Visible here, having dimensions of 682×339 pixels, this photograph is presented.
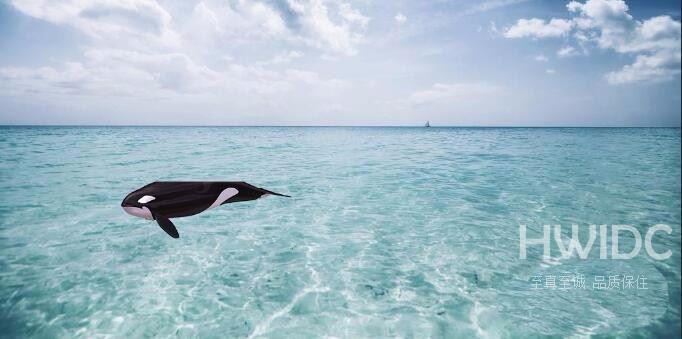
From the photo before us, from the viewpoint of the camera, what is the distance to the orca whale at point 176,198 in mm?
5355

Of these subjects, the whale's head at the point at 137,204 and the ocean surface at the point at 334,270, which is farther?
the ocean surface at the point at 334,270

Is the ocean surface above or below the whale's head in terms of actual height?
below

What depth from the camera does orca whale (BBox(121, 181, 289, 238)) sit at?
17.6 feet

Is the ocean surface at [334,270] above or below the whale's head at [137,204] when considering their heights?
below

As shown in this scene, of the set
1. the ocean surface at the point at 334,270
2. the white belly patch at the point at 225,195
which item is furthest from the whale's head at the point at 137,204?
the ocean surface at the point at 334,270

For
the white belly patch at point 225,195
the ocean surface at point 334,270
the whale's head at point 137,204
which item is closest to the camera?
the whale's head at point 137,204

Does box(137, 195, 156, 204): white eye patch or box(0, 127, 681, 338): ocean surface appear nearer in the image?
box(137, 195, 156, 204): white eye patch

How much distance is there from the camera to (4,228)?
9.55m

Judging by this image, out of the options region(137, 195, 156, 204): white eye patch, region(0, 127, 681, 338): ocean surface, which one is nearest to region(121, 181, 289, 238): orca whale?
region(137, 195, 156, 204): white eye patch

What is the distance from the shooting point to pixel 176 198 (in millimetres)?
5523

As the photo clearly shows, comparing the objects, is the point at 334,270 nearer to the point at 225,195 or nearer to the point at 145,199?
the point at 225,195

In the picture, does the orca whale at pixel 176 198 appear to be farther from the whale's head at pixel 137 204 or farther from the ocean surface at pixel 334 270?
the ocean surface at pixel 334 270

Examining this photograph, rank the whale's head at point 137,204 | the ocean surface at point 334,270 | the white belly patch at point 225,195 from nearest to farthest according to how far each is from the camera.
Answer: the whale's head at point 137,204 → the ocean surface at point 334,270 → the white belly patch at point 225,195

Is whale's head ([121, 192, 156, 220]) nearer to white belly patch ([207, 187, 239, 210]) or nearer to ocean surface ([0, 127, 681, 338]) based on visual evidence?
white belly patch ([207, 187, 239, 210])
